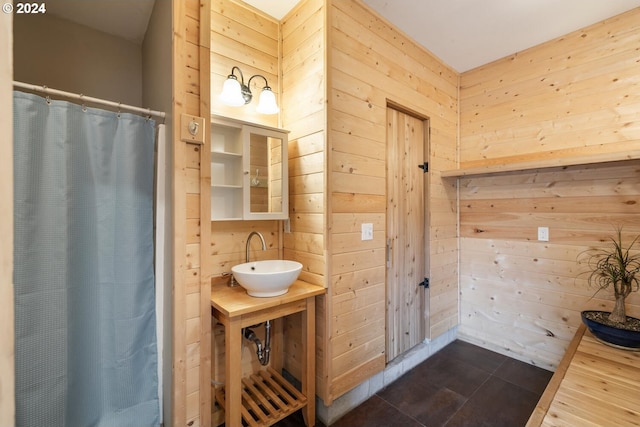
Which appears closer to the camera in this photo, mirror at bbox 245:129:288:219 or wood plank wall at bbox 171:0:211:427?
wood plank wall at bbox 171:0:211:427

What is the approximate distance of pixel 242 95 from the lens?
181cm

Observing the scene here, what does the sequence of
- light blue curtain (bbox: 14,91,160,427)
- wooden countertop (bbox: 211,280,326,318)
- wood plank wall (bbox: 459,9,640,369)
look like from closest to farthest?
light blue curtain (bbox: 14,91,160,427) → wooden countertop (bbox: 211,280,326,318) → wood plank wall (bbox: 459,9,640,369)

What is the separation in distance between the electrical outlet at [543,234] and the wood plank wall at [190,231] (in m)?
2.67

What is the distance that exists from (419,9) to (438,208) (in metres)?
1.62

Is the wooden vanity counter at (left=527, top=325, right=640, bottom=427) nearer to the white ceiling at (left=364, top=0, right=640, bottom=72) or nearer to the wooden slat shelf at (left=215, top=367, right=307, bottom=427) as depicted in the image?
the wooden slat shelf at (left=215, top=367, right=307, bottom=427)

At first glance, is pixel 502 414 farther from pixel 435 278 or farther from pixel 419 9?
pixel 419 9

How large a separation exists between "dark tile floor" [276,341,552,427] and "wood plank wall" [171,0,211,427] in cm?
70

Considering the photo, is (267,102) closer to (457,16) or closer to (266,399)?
(457,16)

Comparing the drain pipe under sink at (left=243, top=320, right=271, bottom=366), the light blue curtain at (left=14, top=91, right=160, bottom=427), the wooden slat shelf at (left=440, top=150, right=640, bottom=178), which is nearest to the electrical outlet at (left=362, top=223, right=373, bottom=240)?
the drain pipe under sink at (left=243, top=320, right=271, bottom=366)

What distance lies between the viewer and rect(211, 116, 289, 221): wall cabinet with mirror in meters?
1.75

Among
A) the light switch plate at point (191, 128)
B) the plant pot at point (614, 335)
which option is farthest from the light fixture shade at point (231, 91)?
the plant pot at point (614, 335)

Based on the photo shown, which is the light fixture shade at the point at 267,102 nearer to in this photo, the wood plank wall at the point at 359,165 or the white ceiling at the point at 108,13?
the wood plank wall at the point at 359,165

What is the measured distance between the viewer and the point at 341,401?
5.83ft

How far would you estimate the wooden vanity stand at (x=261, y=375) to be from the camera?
1392 mm
